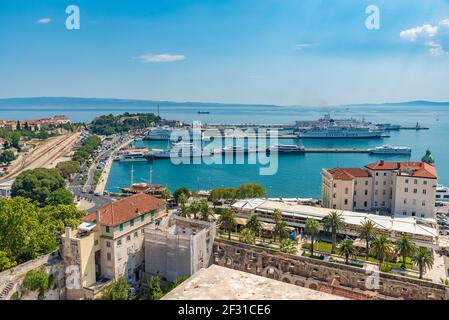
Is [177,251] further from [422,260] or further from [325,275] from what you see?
[422,260]

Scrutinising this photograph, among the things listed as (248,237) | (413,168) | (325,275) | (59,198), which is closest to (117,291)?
(248,237)

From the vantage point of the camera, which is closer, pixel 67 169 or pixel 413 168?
pixel 413 168

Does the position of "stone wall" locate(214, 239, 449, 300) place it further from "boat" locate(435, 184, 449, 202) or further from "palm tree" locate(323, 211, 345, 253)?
"boat" locate(435, 184, 449, 202)

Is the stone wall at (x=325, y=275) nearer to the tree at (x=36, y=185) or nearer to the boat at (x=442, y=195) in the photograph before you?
the tree at (x=36, y=185)

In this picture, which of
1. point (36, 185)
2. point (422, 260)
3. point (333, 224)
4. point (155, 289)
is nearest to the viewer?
point (155, 289)

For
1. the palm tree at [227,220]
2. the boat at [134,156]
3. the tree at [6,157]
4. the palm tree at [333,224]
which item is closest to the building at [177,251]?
the palm tree at [227,220]

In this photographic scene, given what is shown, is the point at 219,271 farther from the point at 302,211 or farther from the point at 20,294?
the point at 302,211
